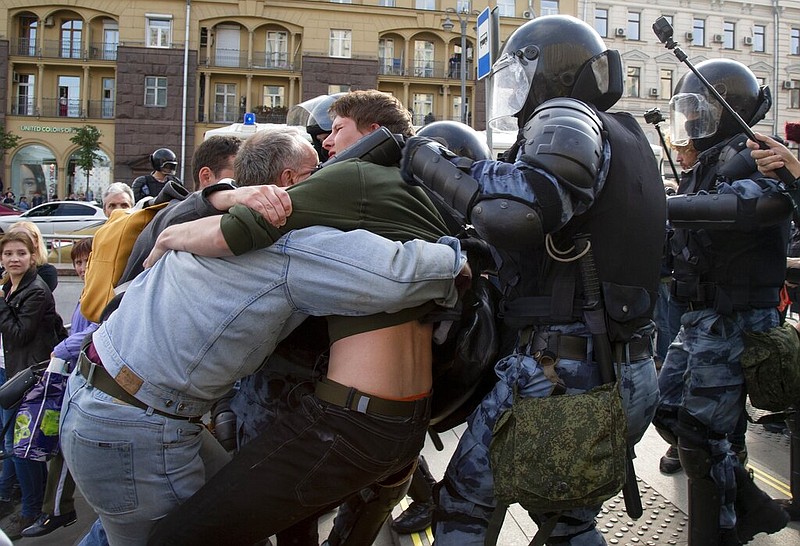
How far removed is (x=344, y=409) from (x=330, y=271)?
353mm

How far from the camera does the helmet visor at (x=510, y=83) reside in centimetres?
221

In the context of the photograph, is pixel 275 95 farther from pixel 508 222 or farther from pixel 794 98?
pixel 508 222

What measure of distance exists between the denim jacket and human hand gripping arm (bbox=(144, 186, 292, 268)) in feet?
0.12

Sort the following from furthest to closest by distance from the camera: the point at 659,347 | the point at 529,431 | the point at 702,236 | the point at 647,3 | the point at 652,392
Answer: the point at 647,3
the point at 659,347
the point at 702,236
the point at 652,392
the point at 529,431

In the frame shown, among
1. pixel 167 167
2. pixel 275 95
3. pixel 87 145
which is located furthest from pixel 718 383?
pixel 275 95

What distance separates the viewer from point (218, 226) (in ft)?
5.08

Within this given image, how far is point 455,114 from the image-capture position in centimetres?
3425

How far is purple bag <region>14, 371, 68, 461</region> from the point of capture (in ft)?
9.44

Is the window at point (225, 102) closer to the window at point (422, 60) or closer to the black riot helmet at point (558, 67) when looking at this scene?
the window at point (422, 60)

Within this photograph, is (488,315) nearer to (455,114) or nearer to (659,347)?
(659,347)

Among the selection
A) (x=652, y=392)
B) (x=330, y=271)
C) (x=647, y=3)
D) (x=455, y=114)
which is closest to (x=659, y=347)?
(x=652, y=392)

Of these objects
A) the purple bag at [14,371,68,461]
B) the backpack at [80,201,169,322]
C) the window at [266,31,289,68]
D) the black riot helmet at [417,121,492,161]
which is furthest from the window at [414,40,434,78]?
the backpack at [80,201,169,322]

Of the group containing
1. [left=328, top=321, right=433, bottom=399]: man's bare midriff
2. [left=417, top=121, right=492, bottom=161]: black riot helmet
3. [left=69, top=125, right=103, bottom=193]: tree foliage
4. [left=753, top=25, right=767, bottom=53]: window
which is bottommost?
[left=328, top=321, right=433, bottom=399]: man's bare midriff

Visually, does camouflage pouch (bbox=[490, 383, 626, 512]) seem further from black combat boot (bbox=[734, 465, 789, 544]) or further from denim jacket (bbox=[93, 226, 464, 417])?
black combat boot (bbox=[734, 465, 789, 544])
